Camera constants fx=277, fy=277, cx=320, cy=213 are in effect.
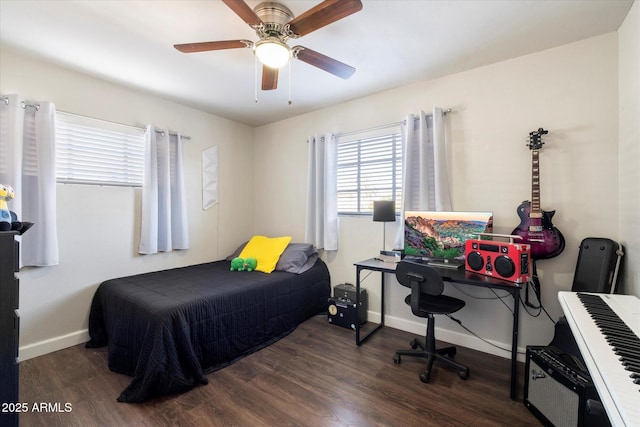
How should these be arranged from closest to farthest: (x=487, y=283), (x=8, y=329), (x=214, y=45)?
(x=8, y=329) < (x=214, y=45) < (x=487, y=283)

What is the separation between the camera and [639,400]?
0.73 m

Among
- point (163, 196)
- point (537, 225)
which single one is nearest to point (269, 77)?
point (163, 196)

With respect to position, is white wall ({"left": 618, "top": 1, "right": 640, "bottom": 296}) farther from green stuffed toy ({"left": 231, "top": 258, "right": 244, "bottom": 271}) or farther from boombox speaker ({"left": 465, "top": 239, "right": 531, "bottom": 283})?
green stuffed toy ({"left": 231, "top": 258, "right": 244, "bottom": 271})

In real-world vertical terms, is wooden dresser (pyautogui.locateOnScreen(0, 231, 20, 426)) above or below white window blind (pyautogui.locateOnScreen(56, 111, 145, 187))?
below

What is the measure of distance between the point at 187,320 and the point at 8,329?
3.07 ft

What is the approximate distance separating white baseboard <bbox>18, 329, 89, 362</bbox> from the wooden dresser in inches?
56.7

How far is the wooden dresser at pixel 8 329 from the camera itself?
121 cm

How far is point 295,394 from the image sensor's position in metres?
1.90

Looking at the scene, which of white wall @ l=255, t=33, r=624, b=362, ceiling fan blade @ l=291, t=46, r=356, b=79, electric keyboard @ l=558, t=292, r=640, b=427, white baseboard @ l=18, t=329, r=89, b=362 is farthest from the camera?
white baseboard @ l=18, t=329, r=89, b=362

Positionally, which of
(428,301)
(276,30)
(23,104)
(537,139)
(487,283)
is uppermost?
(276,30)

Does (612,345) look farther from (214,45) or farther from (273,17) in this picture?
(214,45)

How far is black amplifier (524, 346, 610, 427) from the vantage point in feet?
4.46

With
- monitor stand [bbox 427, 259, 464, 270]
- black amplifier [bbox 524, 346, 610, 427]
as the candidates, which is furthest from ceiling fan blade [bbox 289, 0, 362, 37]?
black amplifier [bbox 524, 346, 610, 427]

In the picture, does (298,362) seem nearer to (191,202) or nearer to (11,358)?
(11,358)
